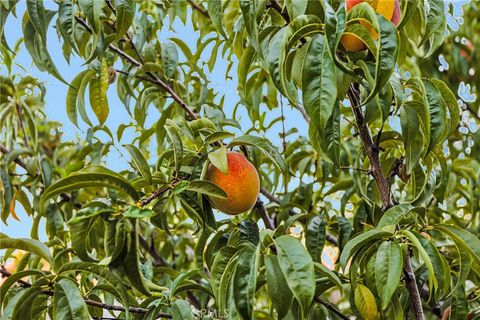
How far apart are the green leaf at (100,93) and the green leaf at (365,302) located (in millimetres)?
592

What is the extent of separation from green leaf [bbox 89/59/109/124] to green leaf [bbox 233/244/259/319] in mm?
569

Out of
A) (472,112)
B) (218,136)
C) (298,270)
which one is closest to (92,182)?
(218,136)

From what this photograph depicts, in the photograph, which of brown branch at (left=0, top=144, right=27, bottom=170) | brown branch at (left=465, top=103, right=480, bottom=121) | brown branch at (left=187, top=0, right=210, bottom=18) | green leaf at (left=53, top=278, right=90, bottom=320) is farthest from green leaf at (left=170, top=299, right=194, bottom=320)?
brown branch at (left=465, top=103, right=480, bottom=121)

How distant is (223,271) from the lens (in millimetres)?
904

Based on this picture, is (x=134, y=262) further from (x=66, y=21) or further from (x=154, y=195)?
(x=66, y=21)

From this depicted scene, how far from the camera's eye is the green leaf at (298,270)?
0.73 metres

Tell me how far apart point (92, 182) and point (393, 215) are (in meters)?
0.39

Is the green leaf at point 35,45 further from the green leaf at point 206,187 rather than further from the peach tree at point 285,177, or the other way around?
the green leaf at point 206,187

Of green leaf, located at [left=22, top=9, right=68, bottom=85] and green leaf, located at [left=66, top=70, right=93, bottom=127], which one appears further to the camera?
green leaf, located at [left=66, top=70, right=93, bottom=127]

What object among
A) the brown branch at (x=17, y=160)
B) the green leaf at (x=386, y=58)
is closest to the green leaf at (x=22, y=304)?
the green leaf at (x=386, y=58)

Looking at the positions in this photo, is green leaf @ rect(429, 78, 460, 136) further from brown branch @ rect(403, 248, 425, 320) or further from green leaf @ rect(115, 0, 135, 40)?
green leaf @ rect(115, 0, 135, 40)

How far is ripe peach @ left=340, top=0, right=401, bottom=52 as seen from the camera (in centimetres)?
81

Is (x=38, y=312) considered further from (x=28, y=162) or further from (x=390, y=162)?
(x=28, y=162)

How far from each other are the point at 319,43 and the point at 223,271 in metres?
0.34
